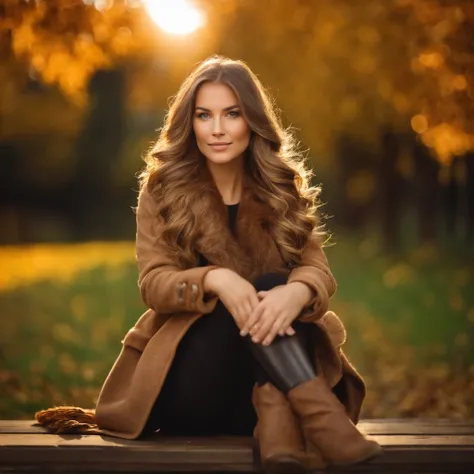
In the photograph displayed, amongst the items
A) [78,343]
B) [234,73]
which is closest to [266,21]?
[78,343]

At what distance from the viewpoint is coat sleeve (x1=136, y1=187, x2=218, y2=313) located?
2830 millimetres

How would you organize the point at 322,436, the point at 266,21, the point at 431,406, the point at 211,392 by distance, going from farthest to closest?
the point at 266,21, the point at 431,406, the point at 211,392, the point at 322,436

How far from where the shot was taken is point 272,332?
2730mm

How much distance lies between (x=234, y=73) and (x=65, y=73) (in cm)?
486

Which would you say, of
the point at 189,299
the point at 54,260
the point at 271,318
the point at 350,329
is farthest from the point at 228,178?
the point at 54,260

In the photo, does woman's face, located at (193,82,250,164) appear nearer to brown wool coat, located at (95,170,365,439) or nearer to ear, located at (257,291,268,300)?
brown wool coat, located at (95,170,365,439)

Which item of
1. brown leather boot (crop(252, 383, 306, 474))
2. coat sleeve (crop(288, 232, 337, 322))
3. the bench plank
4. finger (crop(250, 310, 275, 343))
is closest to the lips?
coat sleeve (crop(288, 232, 337, 322))

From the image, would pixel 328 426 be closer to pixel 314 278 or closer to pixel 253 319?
pixel 253 319

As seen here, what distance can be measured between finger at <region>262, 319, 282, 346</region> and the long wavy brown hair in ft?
1.25

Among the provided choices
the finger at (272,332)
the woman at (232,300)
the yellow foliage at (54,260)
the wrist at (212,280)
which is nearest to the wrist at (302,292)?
the woman at (232,300)

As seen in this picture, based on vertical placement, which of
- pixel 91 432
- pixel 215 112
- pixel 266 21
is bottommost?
pixel 91 432

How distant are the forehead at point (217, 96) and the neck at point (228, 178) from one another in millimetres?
226

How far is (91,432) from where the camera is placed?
303 cm

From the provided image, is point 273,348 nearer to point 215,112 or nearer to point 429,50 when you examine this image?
point 215,112
